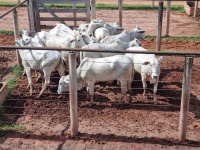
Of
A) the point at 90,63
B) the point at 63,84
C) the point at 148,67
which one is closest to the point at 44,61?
the point at 63,84

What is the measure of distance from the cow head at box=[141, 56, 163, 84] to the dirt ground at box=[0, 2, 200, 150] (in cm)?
44

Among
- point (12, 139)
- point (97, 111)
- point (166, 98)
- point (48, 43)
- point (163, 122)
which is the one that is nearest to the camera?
point (12, 139)

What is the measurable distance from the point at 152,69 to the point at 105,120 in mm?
1743

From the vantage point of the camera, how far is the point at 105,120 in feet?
27.7

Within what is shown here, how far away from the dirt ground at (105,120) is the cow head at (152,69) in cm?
44

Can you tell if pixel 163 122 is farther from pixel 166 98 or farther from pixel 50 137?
pixel 50 137

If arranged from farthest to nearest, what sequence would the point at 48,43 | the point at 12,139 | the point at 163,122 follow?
the point at 48,43, the point at 163,122, the point at 12,139

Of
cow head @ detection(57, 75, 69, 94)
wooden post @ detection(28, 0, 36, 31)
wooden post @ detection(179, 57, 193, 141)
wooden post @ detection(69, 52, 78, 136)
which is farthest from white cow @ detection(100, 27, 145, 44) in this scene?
wooden post @ detection(179, 57, 193, 141)

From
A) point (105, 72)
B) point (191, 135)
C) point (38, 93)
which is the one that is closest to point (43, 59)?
point (38, 93)

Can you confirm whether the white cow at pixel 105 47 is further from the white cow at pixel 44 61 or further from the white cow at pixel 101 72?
the white cow at pixel 101 72

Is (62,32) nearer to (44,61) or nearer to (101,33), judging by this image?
(101,33)

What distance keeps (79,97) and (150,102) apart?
181 centimetres

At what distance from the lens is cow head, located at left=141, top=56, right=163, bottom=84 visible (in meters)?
9.00

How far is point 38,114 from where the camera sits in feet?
28.9
